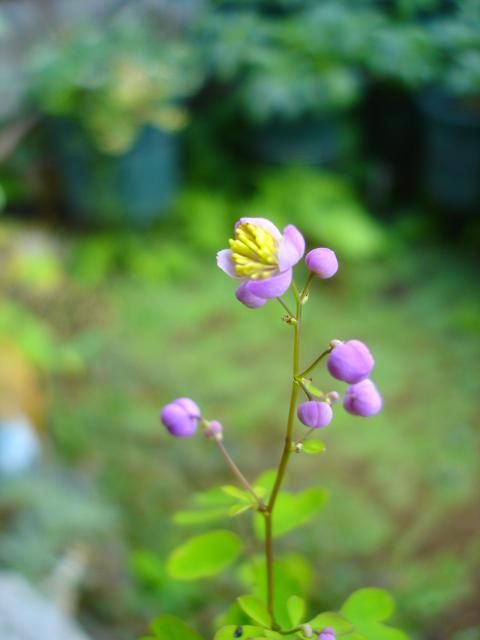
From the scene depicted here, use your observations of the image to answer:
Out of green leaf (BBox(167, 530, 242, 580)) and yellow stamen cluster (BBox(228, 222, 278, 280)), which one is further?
green leaf (BBox(167, 530, 242, 580))

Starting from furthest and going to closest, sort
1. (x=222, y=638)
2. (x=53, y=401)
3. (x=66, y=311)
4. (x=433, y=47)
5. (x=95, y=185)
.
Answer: (x=95, y=185)
(x=66, y=311)
(x=53, y=401)
(x=433, y=47)
(x=222, y=638)

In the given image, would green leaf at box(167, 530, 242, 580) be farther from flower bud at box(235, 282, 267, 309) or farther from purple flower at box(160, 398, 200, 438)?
flower bud at box(235, 282, 267, 309)

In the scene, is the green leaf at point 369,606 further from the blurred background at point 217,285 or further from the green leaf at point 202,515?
the blurred background at point 217,285

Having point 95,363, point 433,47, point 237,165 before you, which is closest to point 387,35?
point 433,47

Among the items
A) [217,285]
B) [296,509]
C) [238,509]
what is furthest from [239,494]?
[217,285]

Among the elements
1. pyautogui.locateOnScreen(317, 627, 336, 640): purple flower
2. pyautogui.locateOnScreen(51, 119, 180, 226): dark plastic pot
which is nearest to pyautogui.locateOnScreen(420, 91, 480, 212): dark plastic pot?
pyautogui.locateOnScreen(51, 119, 180, 226): dark plastic pot

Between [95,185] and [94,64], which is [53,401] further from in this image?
[94,64]
